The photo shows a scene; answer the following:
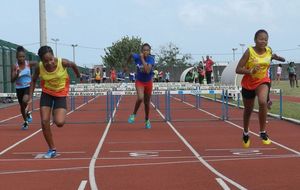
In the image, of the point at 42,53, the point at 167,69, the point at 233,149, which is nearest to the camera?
the point at 42,53

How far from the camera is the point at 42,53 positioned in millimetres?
8859

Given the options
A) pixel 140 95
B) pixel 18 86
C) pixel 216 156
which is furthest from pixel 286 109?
pixel 216 156

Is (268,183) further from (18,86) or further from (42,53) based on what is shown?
(18,86)

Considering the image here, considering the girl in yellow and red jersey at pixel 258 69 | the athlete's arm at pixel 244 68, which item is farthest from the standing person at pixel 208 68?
the athlete's arm at pixel 244 68

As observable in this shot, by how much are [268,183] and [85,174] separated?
2.31m

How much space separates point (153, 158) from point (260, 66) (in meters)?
2.11

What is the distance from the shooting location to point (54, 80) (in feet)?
29.6

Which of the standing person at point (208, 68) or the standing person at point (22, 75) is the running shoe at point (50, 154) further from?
the standing person at point (208, 68)

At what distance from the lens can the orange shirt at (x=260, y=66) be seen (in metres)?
8.71

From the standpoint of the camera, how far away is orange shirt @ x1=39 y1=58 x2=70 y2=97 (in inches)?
354

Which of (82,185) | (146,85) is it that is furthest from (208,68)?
(82,185)

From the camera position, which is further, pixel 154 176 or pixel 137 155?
pixel 137 155

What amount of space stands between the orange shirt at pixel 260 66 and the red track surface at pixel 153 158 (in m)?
1.10

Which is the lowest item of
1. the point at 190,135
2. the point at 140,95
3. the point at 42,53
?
the point at 190,135
